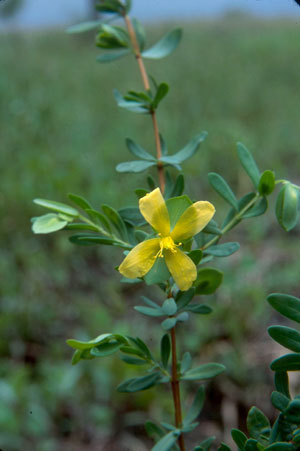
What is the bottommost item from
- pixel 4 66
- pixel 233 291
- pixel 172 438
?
pixel 4 66

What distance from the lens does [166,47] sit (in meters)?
0.58

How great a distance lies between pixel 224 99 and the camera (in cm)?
331

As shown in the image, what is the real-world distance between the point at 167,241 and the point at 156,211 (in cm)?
2

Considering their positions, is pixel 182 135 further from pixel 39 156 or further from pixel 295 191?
pixel 295 191

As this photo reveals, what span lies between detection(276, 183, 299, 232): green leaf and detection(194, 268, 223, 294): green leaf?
0.23 feet

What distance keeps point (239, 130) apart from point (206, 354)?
5.50 feet

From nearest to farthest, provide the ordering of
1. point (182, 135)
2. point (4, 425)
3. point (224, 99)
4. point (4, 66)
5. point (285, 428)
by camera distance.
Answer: point (285, 428)
point (4, 425)
point (182, 135)
point (224, 99)
point (4, 66)

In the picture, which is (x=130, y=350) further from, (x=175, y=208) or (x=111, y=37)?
(x=111, y=37)

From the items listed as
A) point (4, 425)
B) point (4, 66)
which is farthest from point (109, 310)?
point (4, 66)

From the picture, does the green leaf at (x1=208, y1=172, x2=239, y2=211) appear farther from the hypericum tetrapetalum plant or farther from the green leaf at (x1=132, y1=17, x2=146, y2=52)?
the green leaf at (x1=132, y1=17, x2=146, y2=52)

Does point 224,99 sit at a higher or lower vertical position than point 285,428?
lower

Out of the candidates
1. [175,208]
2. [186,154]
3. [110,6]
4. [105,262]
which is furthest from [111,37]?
[105,262]

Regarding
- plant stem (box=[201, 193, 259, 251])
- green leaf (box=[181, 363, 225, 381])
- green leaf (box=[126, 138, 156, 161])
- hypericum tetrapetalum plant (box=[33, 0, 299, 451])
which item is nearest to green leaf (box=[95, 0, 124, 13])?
hypericum tetrapetalum plant (box=[33, 0, 299, 451])

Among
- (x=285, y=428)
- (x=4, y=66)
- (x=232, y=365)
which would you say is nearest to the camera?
(x=285, y=428)
